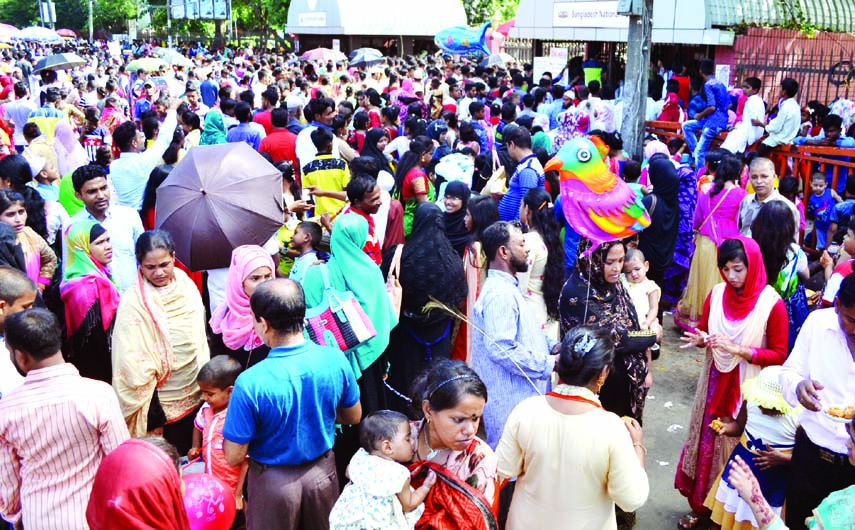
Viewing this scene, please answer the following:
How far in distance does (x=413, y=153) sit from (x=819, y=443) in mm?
4025

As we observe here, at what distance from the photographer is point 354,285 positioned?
12.9ft

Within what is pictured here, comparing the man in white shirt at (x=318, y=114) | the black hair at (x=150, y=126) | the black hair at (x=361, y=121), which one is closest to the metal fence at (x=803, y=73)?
the black hair at (x=361, y=121)

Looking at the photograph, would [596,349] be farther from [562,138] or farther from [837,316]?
[562,138]

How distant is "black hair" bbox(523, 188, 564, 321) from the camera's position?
15.2 feet

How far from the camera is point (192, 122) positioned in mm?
8625

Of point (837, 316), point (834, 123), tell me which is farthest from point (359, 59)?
point (837, 316)

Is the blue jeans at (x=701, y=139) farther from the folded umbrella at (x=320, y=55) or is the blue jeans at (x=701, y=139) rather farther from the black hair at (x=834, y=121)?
the folded umbrella at (x=320, y=55)

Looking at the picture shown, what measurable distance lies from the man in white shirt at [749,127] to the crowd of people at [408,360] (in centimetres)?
261

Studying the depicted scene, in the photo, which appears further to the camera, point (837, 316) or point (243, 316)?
point (243, 316)

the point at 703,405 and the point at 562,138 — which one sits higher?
the point at 562,138

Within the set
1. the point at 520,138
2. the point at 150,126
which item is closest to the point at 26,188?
the point at 150,126

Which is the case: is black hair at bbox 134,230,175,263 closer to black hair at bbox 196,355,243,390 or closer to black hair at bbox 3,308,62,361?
black hair at bbox 196,355,243,390

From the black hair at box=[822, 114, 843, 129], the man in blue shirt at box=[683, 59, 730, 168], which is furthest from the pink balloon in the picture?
the man in blue shirt at box=[683, 59, 730, 168]

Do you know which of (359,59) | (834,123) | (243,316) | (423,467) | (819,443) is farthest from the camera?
(359,59)
